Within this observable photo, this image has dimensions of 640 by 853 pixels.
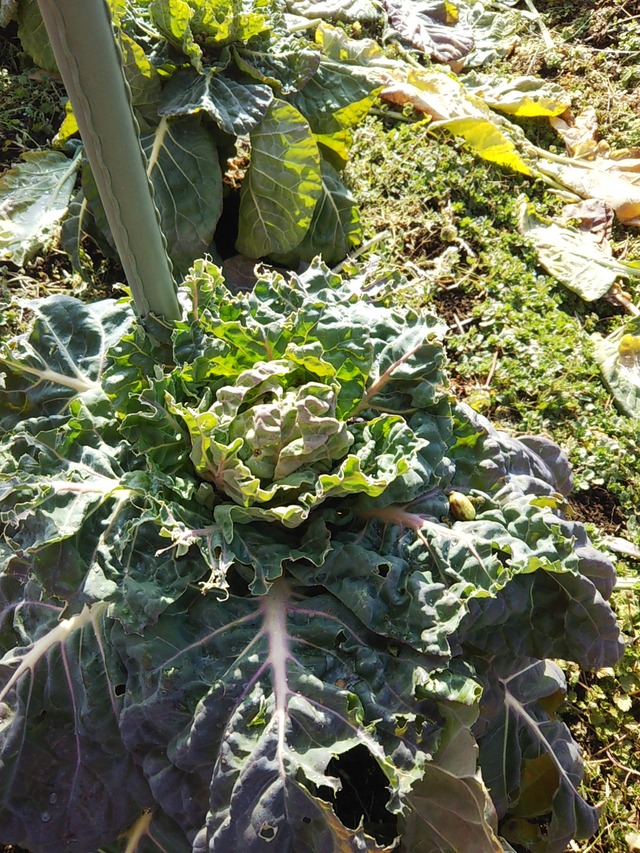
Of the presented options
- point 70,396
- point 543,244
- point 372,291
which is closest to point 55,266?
point 70,396

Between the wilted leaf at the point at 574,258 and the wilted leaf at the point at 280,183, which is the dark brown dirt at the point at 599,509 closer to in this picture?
the wilted leaf at the point at 574,258

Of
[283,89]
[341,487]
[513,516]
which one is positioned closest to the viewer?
[341,487]

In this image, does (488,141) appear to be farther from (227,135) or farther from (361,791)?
(361,791)

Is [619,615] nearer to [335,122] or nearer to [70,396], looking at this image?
[70,396]

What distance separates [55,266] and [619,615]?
3.29 meters

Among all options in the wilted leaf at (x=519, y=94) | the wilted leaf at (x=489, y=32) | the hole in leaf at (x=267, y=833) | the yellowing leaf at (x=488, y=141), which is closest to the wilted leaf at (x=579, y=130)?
the wilted leaf at (x=519, y=94)

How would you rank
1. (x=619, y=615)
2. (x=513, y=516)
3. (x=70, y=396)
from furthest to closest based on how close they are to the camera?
(x=619, y=615) < (x=70, y=396) < (x=513, y=516)

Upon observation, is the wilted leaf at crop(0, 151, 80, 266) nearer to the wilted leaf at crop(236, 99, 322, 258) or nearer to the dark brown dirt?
the wilted leaf at crop(236, 99, 322, 258)

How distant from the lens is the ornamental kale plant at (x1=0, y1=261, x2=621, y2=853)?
1733 millimetres

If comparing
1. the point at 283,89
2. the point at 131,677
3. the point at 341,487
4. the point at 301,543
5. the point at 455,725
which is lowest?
the point at 455,725

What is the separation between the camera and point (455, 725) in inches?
72.8

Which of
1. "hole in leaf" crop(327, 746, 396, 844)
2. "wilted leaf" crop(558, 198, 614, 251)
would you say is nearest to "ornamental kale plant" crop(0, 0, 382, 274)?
"wilted leaf" crop(558, 198, 614, 251)

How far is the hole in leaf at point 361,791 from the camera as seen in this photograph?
6.84 ft

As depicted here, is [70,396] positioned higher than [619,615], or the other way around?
[70,396]
